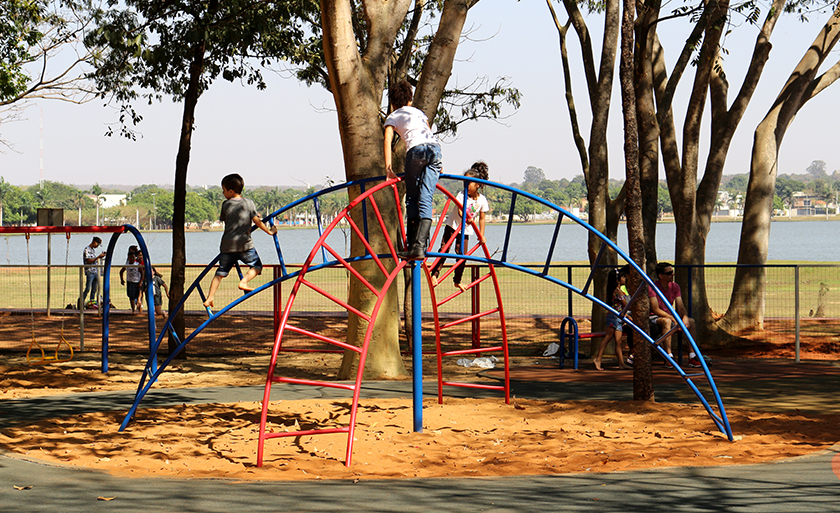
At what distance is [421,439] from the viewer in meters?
6.87

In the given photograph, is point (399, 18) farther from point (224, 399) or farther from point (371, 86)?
point (224, 399)

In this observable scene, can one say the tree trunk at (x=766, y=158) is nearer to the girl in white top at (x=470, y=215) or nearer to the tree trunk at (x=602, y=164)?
the tree trunk at (x=602, y=164)

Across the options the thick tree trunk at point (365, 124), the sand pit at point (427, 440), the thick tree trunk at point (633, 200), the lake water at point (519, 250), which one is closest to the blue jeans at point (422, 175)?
the sand pit at point (427, 440)

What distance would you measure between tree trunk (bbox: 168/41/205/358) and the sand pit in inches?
187

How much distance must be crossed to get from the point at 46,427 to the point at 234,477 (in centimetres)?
292

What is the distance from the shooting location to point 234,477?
18.4 ft

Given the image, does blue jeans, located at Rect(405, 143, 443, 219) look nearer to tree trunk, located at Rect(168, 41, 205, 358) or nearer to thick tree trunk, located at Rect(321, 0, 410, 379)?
thick tree trunk, located at Rect(321, 0, 410, 379)

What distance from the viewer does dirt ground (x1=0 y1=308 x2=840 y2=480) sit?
5.95m

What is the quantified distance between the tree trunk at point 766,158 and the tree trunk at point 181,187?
409 inches

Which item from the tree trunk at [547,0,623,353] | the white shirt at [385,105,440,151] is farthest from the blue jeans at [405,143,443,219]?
the tree trunk at [547,0,623,353]

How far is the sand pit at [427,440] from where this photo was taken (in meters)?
5.93

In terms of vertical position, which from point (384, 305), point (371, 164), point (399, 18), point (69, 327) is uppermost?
point (399, 18)

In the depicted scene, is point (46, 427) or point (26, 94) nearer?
point (46, 427)

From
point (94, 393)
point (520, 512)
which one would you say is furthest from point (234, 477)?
point (94, 393)
